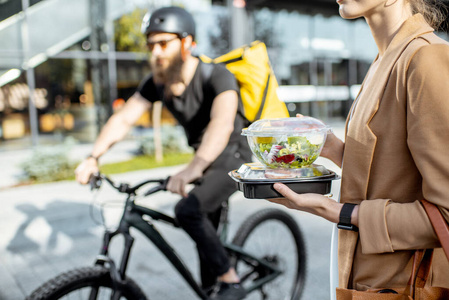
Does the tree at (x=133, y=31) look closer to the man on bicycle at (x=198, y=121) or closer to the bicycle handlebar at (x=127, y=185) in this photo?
the man on bicycle at (x=198, y=121)

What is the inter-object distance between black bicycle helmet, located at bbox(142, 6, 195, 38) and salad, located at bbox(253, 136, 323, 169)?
152 cm

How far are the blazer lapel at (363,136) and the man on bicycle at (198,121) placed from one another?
3.97 feet

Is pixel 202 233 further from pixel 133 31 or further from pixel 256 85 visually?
pixel 133 31

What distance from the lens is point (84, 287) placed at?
88.7 inches

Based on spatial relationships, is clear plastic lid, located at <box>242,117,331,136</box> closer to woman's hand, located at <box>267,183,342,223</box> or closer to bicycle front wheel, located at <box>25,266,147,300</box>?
woman's hand, located at <box>267,183,342,223</box>

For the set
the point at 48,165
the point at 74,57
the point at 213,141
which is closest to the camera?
the point at 213,141

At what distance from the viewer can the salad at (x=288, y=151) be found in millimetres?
1321

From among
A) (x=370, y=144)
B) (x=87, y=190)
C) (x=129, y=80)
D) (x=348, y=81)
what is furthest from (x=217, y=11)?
(x=370, y=144)

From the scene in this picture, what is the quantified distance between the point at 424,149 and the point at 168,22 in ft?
6.24

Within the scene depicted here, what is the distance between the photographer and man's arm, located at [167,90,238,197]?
7.71ft

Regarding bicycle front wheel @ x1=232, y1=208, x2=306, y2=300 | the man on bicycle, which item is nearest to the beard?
the man on bicycle

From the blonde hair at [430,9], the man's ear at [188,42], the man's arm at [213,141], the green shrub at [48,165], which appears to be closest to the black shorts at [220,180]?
the man's arm at [213,141]

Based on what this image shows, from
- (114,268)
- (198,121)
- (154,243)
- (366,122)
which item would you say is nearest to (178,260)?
(154,243)

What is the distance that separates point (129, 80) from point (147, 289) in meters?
10.2
